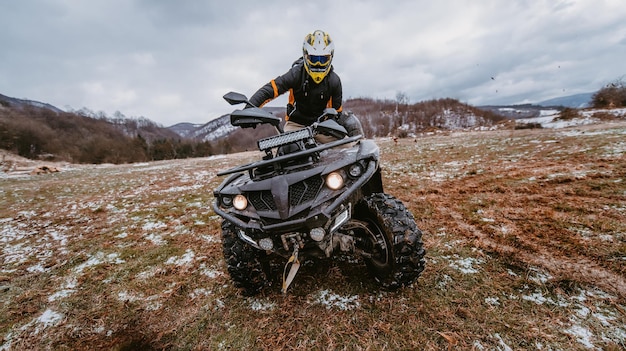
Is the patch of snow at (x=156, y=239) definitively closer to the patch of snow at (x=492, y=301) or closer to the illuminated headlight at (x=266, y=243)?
the illuminated headlight at (x=266, y=243)

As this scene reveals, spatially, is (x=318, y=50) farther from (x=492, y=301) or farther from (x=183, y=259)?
(x=183, y=259)

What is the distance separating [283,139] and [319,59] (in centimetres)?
144

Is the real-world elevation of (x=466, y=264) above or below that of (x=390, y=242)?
below

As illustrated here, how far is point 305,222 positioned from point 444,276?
1774 mm

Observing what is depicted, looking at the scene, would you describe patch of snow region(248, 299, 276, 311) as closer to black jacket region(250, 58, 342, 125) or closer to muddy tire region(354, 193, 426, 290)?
muddy tire region(354, 193, 426, 290)

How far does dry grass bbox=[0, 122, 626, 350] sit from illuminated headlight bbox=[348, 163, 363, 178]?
1.18m

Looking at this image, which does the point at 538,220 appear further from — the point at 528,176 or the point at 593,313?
the point at 528,176

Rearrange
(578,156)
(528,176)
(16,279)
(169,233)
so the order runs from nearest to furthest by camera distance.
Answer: (16,279), (169,233), (528,176), (578,156)

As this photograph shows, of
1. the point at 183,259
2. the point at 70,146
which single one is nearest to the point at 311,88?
the point at 183,259

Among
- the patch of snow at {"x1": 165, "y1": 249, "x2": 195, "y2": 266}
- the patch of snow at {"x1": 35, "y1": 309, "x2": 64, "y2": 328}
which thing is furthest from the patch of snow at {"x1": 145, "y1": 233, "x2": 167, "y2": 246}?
the patch of snow at {"x1": 35, "y1": 309, "x2": 64, "y2": 328}

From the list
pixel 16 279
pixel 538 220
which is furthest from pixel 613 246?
pixel 16 279

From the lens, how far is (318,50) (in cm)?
326

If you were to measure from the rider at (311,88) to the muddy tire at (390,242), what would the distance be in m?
1.04

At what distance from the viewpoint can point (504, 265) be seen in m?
2.92
